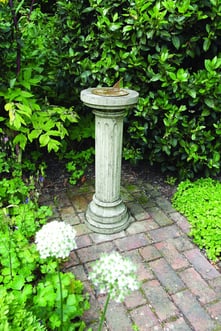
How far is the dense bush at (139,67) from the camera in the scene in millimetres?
2572

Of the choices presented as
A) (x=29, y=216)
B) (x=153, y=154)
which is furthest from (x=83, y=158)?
(x=29, y=216)

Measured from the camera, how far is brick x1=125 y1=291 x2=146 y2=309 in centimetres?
194

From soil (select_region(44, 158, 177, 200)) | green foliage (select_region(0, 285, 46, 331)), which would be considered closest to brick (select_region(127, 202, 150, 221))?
soil (select_region(44, 158, 177, 200))

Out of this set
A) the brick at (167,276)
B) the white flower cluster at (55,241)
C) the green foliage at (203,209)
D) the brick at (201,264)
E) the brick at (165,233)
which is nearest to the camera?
the white flower cluster at (55,241)

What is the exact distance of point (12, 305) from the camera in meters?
1.49

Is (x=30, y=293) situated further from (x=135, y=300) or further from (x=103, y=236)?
(x=103, y=236)

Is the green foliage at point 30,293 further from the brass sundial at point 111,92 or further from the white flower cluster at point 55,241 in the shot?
the brass sundial at point 111,92

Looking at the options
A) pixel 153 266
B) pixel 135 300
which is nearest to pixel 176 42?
pixel 153 266

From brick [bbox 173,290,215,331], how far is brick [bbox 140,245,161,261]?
1.18 feet

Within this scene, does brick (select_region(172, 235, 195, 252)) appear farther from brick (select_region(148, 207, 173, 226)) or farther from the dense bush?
the dense bush

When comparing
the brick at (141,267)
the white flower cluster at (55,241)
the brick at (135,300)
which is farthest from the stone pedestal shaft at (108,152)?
the white flower cluster at (55,241)

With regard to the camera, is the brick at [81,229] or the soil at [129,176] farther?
→ the soil at [129,176]

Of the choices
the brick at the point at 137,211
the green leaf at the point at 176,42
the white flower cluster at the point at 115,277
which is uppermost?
the green leaf at the point at 176,42

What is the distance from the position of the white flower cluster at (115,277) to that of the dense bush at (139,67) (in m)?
1.58
